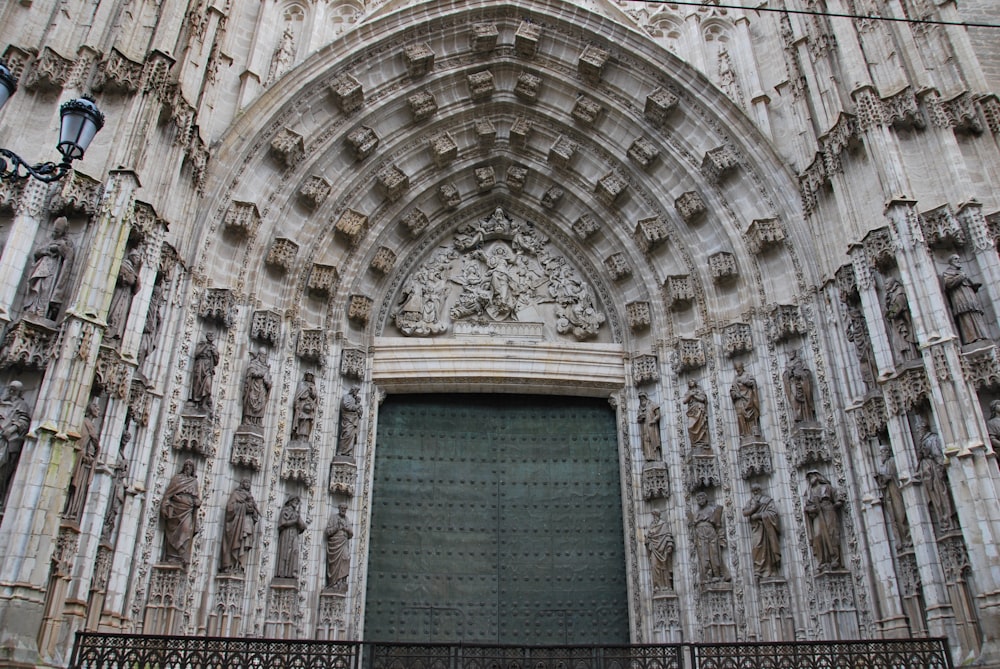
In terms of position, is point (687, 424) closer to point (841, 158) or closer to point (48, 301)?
point (841, 158)

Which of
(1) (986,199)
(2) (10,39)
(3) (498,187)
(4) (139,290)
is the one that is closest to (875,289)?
(1) (986,199)

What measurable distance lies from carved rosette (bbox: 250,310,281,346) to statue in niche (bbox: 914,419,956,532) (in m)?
7.67

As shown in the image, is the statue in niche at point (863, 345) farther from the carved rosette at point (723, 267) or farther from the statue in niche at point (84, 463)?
the statue in niche at point (84, 463)

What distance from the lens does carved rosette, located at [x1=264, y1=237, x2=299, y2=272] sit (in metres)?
11.2

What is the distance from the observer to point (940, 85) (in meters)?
10.3

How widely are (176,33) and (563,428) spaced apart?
24.1 feet

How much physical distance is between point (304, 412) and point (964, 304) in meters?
7.81

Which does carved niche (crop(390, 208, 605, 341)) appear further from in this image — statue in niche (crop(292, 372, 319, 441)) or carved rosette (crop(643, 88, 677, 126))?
carved rosette (crop(643, 88, 677, 126))

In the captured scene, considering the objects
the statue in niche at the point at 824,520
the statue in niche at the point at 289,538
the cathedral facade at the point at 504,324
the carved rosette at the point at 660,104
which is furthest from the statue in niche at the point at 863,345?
the statue in niche at the point at 289,538

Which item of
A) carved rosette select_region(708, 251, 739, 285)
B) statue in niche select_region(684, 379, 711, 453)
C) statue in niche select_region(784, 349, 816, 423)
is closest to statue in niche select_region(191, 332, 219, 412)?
statue in niche select_region(684, 379, 711, 453)

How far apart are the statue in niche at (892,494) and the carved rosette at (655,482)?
283 centimetres

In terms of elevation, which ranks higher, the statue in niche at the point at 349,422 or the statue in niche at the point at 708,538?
the statue in niche at the point at 349,422

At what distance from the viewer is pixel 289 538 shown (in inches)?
400

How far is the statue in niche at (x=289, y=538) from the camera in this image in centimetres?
997
